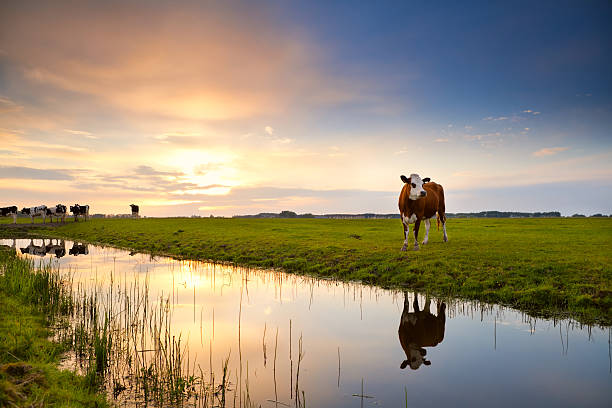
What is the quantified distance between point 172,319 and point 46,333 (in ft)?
11.8

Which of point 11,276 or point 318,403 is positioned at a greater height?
point 11,276

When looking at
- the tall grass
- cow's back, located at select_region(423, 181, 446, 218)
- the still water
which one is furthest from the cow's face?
the tall grass

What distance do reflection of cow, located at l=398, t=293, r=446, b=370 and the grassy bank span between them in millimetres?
7167

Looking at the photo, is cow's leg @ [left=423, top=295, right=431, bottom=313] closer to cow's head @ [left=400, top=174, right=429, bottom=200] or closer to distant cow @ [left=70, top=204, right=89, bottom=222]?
cow's head @ [left=400, top=174, right=429, bottom=200]

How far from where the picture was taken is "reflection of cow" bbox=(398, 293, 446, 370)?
9467mm

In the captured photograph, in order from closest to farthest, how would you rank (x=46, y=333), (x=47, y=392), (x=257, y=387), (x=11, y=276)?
(x=47, y=392) → (x=257, y=387) → (x=46, y=333) → (x=11, y=276)

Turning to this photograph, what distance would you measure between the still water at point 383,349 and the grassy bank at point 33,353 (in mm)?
1197

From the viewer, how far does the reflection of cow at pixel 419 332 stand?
9467mm

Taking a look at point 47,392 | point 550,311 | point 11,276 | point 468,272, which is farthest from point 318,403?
point 11,276

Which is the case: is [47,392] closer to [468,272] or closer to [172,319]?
[172,319]

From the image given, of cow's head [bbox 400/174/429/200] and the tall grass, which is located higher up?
cow's head [bbox 400/174/429/200]

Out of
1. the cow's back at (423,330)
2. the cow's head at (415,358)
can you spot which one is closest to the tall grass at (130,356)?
the cow's head at (415,358)

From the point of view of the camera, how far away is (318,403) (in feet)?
23.6

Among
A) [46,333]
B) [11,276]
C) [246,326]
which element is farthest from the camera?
[11,276]
